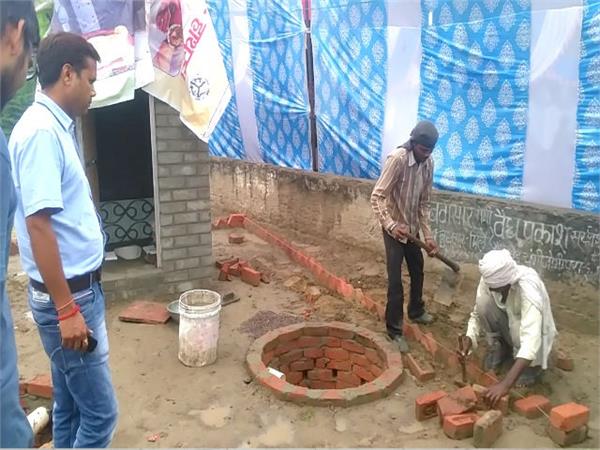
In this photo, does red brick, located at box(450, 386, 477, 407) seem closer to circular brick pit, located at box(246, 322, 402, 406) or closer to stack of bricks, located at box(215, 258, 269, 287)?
circular brick pit, located at box(246, 322, 402, 406)

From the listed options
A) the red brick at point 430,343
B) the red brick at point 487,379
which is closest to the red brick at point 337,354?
the red brick at point 430,343

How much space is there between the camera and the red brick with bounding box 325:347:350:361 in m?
4.80

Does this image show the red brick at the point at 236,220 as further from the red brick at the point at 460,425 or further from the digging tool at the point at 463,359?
the red brick at the point at 460,425

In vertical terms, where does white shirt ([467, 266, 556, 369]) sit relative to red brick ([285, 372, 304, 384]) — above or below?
above

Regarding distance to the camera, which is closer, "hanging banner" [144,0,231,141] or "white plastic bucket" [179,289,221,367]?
"white plastic bucket" [179,289,221,367]

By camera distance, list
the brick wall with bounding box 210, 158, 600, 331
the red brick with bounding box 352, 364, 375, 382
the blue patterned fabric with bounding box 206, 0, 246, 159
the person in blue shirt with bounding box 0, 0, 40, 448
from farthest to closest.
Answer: the blue patterned fabric with bounding box 206, 0, 246, 159 → the brick wall with bounding box 210, 158, 600, 331 → the red brick with bounding box 352, 364, 375, 382 → the person in blue shirt with bounding box 0, 0, 40, 448

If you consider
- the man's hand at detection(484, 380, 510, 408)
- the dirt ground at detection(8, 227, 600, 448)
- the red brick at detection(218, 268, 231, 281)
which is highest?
the man's hand at detection(484, 380, 510, 408)

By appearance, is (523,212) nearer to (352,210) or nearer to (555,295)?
(555,295)

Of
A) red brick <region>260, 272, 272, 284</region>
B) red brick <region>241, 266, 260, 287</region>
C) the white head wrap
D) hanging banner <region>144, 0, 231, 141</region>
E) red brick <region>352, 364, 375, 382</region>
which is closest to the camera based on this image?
the white head wrap

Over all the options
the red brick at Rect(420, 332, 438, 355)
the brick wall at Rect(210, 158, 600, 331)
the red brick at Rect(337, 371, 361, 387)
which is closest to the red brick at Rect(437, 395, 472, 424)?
Result: the red brick at Rect(420, 332, 438, 355)

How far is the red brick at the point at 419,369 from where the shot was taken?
4113 millimetres

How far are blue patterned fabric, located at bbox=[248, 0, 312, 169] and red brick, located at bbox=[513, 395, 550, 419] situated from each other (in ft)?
16.8

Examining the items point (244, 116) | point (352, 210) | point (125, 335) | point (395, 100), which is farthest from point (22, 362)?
point (244, 116)

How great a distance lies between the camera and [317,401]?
3811mm
